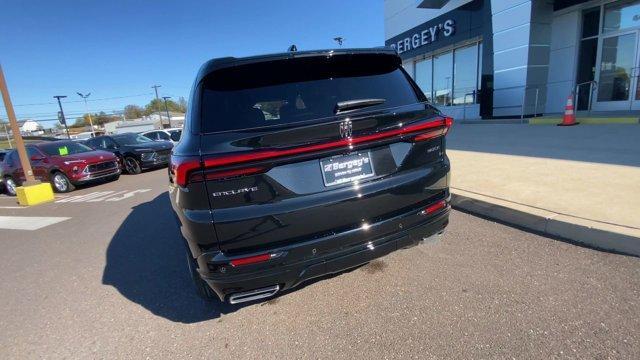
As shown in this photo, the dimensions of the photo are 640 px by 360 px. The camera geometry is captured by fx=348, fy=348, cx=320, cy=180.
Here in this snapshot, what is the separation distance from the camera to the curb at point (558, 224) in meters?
3.12

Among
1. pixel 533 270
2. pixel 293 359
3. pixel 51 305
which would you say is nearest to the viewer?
pixel 293 359

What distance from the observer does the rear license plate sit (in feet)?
7.29

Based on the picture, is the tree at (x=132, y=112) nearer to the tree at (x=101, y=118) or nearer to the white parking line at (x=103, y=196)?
the tree at (x=101, y=118)

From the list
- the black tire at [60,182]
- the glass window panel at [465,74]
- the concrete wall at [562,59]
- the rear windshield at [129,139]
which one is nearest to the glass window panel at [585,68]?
the concrete wall at [562,59]

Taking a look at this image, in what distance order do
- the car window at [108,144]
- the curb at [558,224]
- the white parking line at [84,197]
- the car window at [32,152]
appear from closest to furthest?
the curb at [558,224] → the white parking line at [84,197] → the car window at [32,152] → the car window at [108,144]

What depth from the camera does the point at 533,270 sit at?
2.98 m

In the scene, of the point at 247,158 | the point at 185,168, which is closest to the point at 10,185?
the point at 185,168

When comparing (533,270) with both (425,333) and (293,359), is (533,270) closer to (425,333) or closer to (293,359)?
(425,333)

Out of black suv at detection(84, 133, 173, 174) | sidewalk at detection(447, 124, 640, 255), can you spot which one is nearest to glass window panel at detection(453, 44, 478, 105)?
sidewalk at detection(447, 124, 640, 255)

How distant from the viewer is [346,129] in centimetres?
225

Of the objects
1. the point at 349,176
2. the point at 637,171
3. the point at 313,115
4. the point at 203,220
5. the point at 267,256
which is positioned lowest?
the point at 637,171

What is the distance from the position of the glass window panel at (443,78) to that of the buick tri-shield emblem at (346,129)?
1956cm

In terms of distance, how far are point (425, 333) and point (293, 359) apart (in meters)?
0.90

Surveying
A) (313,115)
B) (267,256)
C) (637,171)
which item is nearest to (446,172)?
(313,115)
